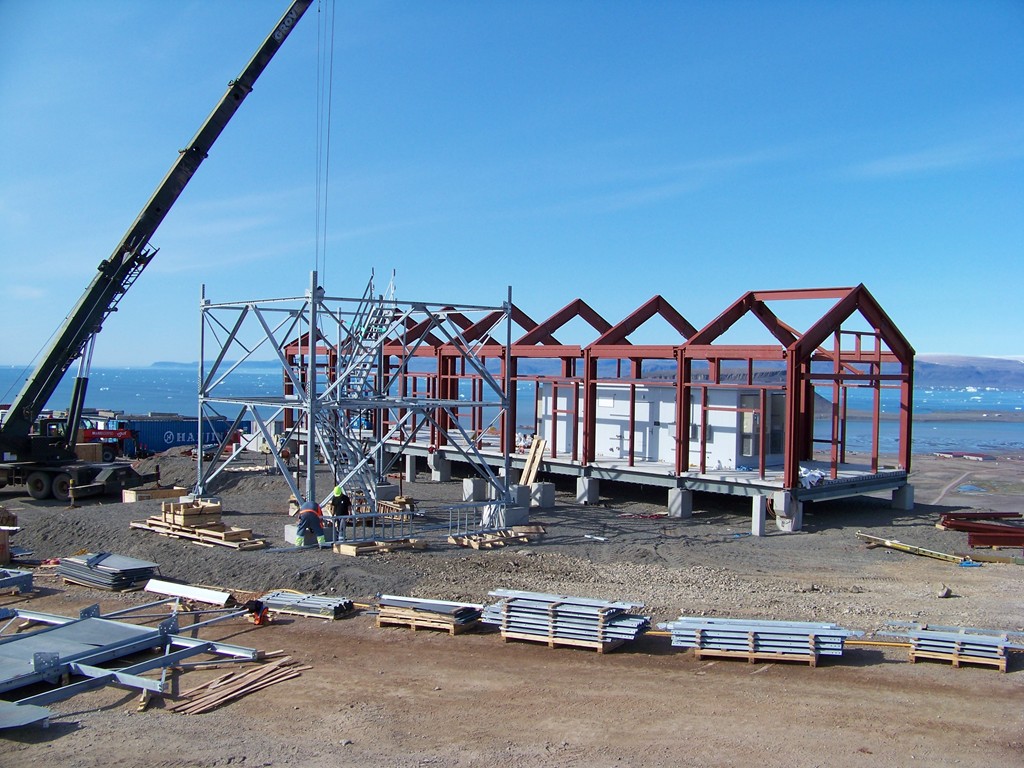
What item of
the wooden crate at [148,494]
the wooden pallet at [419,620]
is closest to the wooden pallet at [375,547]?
the wooden pallet at [419,620]

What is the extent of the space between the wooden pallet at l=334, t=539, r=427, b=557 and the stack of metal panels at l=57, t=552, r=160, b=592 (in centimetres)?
395

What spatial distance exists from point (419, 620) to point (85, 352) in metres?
22.6

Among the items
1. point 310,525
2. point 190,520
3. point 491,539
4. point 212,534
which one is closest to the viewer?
point 310,525

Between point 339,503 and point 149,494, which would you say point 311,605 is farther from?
point 149,494

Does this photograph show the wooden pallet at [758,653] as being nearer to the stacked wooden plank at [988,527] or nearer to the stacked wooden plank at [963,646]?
the stacked wooden plank at [963,646]

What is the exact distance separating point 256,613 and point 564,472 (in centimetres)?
1585

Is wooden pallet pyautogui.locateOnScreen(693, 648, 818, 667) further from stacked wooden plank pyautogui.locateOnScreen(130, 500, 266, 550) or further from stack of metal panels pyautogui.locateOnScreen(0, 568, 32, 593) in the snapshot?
stack of metal panels pyautogui.locateOnScreen(0, 568, 32, 593)

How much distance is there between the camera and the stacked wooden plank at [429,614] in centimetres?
1461

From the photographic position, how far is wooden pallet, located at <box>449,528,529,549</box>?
70.7ft

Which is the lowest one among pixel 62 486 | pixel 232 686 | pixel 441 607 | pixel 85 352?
pixel 232 686

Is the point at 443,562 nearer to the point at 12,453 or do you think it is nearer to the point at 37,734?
the point at 37,734

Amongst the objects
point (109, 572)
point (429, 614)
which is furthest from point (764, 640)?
point (109, 572)

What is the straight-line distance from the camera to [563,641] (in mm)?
13766

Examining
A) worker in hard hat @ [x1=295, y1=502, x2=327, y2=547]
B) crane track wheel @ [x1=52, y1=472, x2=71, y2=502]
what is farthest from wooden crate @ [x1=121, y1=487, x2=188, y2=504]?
worker in hard hat @ [x1=295, y1=502, x2=327, y2=547]
